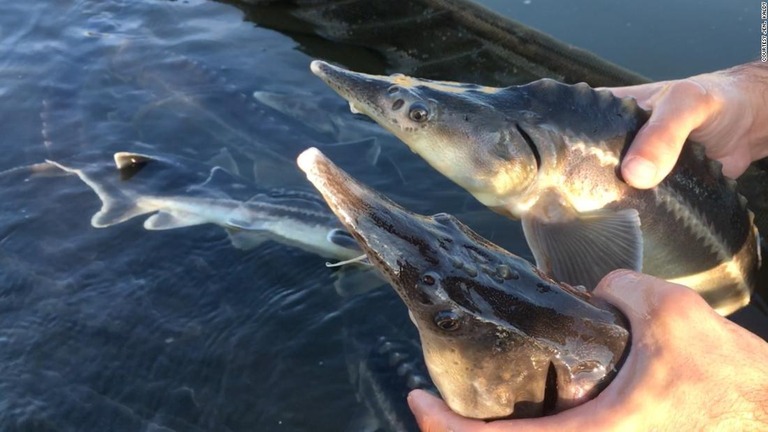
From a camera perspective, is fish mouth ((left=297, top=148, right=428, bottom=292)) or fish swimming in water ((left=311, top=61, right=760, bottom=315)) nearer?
fish mouth ((left=297, top=148, right=428, bottom=292))

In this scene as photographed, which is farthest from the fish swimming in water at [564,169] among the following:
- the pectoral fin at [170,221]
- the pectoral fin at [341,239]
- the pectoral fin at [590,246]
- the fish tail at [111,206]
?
the fish tail at [111,206]

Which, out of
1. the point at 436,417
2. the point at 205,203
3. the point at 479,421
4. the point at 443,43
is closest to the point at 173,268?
the point at 205,203

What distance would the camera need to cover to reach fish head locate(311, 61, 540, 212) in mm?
2186

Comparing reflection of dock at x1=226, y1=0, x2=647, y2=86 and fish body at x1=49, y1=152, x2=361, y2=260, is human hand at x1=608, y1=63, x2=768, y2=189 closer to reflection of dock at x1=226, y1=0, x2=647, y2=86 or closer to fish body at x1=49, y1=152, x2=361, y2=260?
reflection of dock at x1=226, y1=0, x2=647, y2=86

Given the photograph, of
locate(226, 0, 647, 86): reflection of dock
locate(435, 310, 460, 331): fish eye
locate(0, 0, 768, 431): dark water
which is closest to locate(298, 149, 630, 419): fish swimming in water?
locate(435, 310, 460, 331): fish eye

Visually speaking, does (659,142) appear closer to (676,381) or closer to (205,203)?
(676,381)

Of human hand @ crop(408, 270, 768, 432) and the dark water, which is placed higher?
human hand @ crop(408, 270, 768, 432)

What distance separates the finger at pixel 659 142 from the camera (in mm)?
2080

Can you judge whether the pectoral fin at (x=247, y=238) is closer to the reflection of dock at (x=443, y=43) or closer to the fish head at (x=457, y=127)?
the fish head at (x=457, y=127)

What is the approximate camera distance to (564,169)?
2.19m

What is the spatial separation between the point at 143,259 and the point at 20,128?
1745mm

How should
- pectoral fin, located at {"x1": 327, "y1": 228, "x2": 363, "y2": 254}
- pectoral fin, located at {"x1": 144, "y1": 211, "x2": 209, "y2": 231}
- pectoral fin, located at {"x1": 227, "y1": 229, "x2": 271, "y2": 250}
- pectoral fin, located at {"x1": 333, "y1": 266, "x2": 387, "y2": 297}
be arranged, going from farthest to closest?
pectoral fin, located at {"x1": 144, "y1": 211, "x2": 209, "y2": 231} < pectoral fin, located at {"x1": 227, "y1": 229, "x2": 271, "y2": 250} < pectoral fin, located at {"x1": 327, "y1": 228, "x2": 363, "y2": 254} < pectoral fin, located at {"x1": 333, "y1": 266, "x2": 387, "y2": 297}

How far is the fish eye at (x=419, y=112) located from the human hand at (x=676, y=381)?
94 centimetres

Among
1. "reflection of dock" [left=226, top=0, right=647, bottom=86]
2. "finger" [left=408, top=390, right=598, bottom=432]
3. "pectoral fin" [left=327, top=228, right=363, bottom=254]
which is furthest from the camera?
"reflection of dock" [left=226, top=0, right=647, bottom=86]
